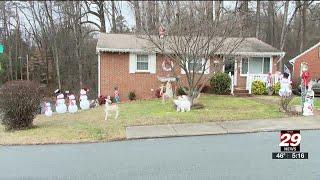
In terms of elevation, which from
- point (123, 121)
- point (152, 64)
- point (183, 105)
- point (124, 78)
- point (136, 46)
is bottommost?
point (123, 121)

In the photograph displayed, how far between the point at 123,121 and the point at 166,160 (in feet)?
19.4

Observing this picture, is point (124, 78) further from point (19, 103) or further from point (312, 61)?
point (312, 61)

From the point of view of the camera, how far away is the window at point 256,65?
26.2m

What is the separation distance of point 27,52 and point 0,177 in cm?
3824

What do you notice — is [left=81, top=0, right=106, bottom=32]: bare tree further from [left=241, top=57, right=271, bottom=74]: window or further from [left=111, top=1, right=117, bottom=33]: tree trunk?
[left=241, top=57, right=271, bottom=74]: window

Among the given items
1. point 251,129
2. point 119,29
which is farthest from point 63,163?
point 119,29

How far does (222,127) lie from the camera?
511 inches

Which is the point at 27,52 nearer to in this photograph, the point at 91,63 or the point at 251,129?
the point at 91,63

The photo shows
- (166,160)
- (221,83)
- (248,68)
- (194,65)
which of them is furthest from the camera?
(248,68)

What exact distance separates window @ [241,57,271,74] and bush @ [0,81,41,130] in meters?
15.5

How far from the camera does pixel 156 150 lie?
32.3 ft

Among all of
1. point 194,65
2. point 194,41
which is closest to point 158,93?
point 194,65

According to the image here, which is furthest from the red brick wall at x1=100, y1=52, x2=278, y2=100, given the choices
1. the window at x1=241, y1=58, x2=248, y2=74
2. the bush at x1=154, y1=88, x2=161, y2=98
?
the window at x1=241, y1=58, x2=248, y2=74

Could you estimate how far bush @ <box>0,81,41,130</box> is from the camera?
43.5 ft
